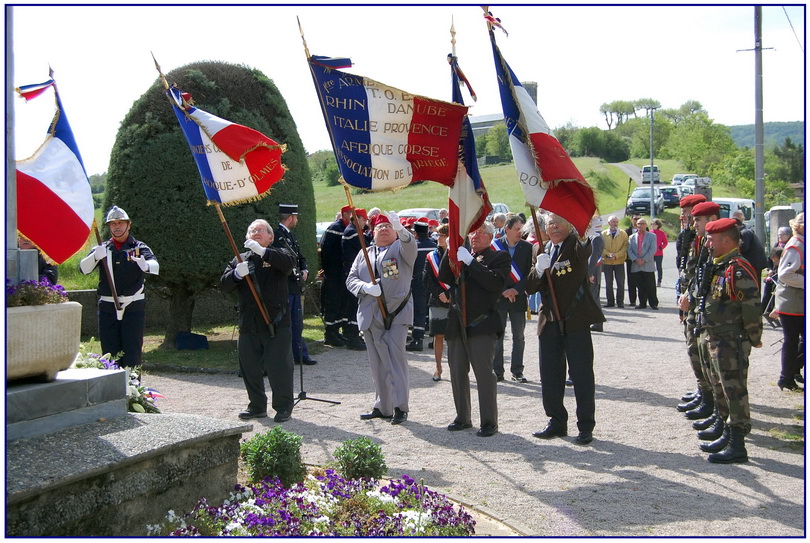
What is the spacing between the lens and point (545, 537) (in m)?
5.09

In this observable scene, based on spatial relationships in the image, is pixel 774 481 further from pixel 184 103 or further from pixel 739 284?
pixel 184 103

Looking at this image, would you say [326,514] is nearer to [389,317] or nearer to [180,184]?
[389,317]

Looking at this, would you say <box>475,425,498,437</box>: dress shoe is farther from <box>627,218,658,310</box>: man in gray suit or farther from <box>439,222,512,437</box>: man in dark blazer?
<box>627,218,658,310</box>: man in gray suit

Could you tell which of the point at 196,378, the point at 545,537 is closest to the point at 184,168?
the point at 196,378

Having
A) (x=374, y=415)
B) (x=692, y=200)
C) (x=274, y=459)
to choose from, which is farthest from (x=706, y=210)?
(x=274, y=459)

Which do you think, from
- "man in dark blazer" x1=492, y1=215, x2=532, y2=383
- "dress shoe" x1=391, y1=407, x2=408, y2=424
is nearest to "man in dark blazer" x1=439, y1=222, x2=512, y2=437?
"dress shoe" x1=391, y1=407, x2=408, y2=424

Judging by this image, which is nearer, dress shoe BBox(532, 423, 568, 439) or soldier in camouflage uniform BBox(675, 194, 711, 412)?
dress shoe BBox(532, 423, 568, 439)

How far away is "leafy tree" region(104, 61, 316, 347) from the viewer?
11.5 meters

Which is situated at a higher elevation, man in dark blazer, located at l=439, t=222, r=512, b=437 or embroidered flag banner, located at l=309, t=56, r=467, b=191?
embroidered flag banner, located at l=309, t=56, r=467, b=191

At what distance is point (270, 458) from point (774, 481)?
144 inches

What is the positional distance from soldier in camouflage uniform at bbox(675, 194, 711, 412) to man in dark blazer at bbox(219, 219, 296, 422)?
3.79 m

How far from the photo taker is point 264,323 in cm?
819

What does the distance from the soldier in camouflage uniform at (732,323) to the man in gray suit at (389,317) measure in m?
2.84

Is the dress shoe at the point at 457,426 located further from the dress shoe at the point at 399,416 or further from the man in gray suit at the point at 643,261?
the man in gray suit at the point at 643,261
